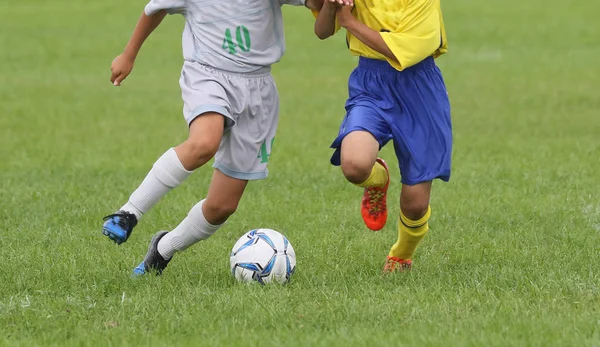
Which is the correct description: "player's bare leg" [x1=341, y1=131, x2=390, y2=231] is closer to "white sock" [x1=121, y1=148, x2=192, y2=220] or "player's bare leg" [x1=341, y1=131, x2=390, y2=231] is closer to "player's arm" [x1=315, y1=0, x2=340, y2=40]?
"player's arm" [x1=315, y1=0, x2=340, y2=40]

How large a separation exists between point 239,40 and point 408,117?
3.04 ft

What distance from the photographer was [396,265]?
6.11 m

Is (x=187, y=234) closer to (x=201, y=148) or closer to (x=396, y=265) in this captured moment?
(x=201, y=148)

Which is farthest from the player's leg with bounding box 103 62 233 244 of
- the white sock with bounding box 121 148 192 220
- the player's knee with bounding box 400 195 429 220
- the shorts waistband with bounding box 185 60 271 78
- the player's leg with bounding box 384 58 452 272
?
the player's knee with bounding box 400 195 429 220

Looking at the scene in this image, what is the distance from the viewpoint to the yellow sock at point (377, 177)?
6.14 metres

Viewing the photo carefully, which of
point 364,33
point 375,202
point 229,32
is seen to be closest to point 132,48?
point 229,32

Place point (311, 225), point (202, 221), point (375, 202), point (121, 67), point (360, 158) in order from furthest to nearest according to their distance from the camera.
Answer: point (311, 225) < point (375, 202) < point (202, 221) < point (121, 67) < point (360, 158)

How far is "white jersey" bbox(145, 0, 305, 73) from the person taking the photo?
577 centimetres

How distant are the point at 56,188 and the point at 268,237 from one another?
3753mm

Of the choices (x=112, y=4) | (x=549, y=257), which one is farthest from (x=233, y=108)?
(x=112, y=4)

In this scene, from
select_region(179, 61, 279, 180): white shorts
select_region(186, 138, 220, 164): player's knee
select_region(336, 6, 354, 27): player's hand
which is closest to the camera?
select_region(186, 138, 220, 164): player's knee

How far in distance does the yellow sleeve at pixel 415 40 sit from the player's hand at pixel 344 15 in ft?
0.60

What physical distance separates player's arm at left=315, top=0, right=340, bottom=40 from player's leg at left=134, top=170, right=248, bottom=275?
33.6 inches

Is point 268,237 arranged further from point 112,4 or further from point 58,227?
point 112,4
